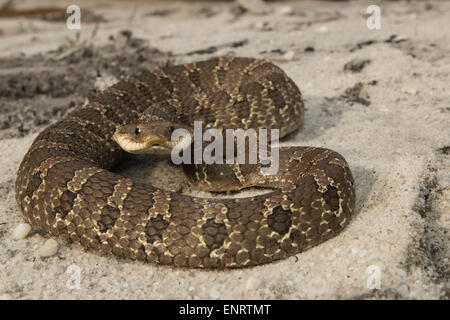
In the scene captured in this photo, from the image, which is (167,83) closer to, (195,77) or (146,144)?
(195,77)

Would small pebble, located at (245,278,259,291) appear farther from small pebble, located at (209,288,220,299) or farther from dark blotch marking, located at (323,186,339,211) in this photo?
dark blotch marking, located at (323,186,339,211)

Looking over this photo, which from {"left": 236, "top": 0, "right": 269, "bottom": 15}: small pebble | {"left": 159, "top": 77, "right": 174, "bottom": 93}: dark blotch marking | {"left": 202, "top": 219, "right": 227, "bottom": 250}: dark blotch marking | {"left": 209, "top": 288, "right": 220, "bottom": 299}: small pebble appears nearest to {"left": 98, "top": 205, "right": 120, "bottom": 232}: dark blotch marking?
{"left": 202, "top": 219, "right": 227, "bottom": 250}: dark blotch marking

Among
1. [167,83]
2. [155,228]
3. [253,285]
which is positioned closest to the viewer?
[253,285]

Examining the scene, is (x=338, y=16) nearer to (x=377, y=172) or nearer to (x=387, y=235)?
(x=377, y=172)

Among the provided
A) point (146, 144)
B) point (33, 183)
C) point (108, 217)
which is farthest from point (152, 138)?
point (33, 183)

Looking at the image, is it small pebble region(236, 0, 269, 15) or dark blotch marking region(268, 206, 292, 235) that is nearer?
dark blotch marking region(268, 206, 292, 235)
